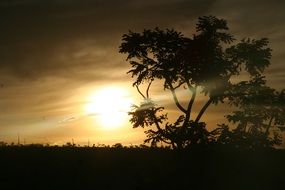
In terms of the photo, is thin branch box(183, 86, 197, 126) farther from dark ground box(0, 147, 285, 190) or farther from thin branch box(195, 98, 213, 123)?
dark ground box(0, 147, 285, 190)

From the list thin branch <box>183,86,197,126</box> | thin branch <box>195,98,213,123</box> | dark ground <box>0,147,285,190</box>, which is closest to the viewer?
dark ground <box>0,147,285,190</box>

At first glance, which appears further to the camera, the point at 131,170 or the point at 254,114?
the point at 254,114

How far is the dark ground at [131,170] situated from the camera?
984 inches

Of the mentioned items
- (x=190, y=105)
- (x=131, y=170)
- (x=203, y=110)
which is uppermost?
(x=190, y=105)

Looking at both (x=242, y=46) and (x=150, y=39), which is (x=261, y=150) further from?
(x=150, y=39)

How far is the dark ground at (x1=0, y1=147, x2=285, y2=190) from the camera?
2500 cm

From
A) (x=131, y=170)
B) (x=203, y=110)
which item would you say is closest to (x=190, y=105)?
(x=203, y=110)

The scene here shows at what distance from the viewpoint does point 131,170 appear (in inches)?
1096

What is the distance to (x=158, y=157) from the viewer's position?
3241cm

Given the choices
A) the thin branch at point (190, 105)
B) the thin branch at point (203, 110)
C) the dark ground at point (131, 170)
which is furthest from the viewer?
the thin branch at point (203, 110)

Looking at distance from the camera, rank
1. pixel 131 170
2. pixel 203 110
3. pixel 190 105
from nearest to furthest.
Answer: pixel 131 170, pixel 190 105, pixel 203 110

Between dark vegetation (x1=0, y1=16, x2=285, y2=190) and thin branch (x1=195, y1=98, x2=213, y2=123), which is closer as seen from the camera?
dark vegetation (x1=0, y1=16, x2=285, y2=190)

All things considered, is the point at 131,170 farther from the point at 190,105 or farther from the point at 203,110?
the point at 203,110

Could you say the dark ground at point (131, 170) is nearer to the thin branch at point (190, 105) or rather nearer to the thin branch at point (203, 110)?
the thin branch at point (190, 105)
